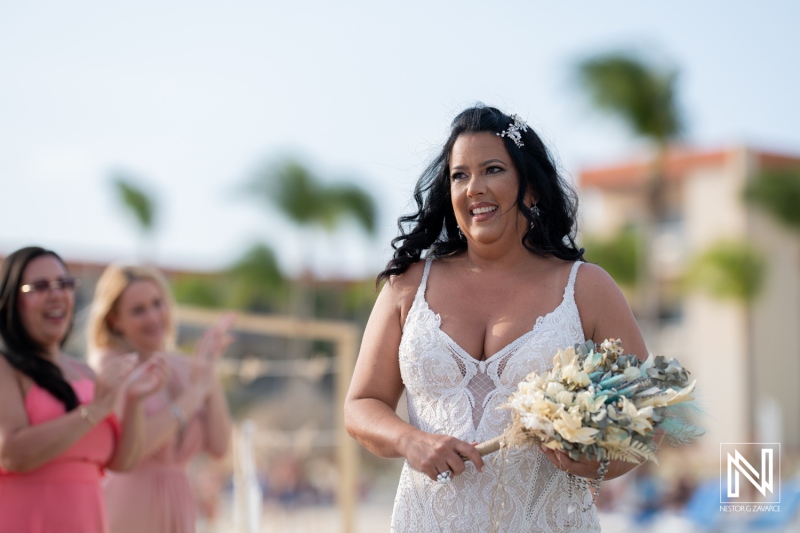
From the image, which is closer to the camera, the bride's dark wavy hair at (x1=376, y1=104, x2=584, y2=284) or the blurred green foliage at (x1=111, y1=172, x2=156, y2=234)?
the bride's dark wavy hair at (x1=376, y1=104, x2=584, y2=284)

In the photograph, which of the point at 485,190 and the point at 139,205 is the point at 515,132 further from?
the point at 139,205

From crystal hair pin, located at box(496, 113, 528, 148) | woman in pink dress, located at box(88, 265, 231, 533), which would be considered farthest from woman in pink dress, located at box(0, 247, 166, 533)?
crystal hair pin, located at box(496, 113, 528, 148)

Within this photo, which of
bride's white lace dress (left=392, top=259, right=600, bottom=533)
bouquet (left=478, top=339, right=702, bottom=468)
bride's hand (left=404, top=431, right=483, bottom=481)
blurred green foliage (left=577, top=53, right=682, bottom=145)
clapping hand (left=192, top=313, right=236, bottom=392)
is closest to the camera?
bouquet (left=478, top=339, right=702, bottom=468)

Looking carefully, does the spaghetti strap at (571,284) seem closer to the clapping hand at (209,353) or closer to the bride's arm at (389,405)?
the bride's arm at (389,405)

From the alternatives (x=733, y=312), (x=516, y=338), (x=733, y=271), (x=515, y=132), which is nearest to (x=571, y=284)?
(x=516, y=338)

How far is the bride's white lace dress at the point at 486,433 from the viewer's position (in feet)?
10.6

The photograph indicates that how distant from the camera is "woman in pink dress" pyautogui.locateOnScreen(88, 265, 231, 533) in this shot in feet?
17.5

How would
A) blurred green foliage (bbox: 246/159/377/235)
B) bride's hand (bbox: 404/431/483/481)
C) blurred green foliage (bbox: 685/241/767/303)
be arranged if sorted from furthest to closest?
blurred green foliage (bbox: 246/159/377/235) → blurred green foliage (bbox: 685/241/767/303) → bride's hand (bbox: 404/431/483/481)

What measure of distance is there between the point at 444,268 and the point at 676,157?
125ft

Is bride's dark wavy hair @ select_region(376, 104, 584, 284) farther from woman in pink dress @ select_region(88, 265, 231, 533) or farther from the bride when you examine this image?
woman in pink dress @ select_region(88, 265, 231, 533)

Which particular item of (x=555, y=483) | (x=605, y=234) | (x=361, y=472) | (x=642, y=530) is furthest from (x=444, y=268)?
(x=605, y=234)

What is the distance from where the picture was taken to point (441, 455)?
302 centimetres

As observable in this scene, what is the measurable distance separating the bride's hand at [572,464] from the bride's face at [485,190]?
80cm

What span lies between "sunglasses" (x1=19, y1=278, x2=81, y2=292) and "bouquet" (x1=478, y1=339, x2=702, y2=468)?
236cm
